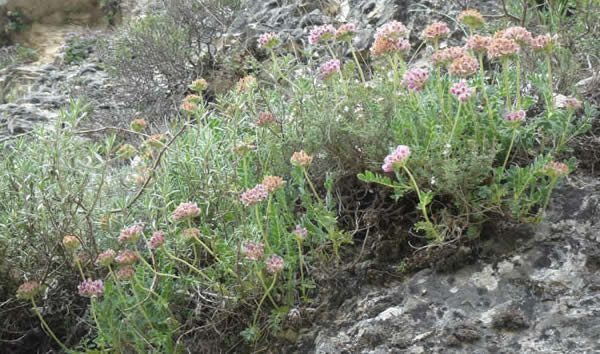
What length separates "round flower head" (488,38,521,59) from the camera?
1.70 m

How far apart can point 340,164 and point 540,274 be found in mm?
817

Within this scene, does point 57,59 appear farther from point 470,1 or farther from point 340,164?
point 340,164

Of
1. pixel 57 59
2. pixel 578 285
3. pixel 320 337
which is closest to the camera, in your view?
pixel 578 285

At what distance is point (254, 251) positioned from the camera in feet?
5.55

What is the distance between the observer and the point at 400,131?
1.90 metres

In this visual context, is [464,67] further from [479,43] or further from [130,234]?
[130,234]

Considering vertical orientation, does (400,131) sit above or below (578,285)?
above

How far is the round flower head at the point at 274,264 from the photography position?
1.70m

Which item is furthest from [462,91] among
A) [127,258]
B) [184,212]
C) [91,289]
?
[91,289]

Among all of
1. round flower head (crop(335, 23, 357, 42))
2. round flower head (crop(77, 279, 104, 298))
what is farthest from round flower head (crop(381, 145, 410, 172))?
round flower head (crop(77, 279, 104, 298))

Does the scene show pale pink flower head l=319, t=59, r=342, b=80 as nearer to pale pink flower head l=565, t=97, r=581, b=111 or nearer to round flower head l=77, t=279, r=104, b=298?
pale pink flower head l=565, t=97, r=581, b=111

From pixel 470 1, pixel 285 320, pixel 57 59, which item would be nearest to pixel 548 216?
pixel 285 320

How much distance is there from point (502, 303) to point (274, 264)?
699 mm

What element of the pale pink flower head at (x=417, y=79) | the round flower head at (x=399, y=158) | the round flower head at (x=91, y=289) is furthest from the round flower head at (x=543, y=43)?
the round flower head at (x=91, y=289)
